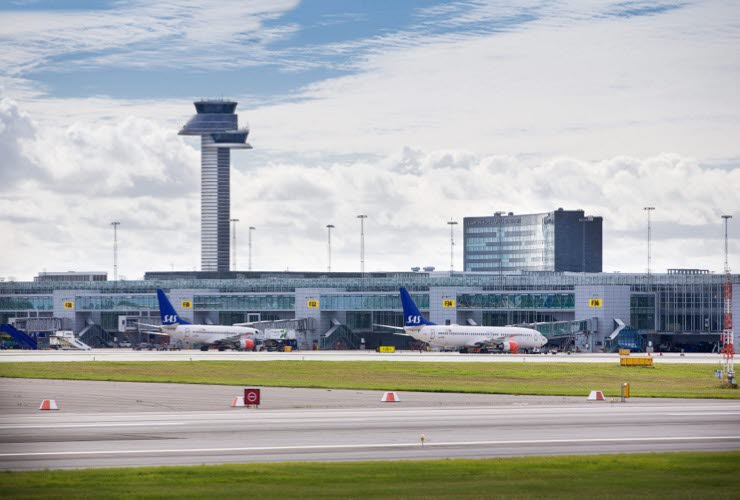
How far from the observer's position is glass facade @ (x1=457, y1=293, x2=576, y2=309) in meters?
187

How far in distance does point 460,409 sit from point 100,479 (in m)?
32.0

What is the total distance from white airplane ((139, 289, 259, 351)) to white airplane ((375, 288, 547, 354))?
29.7 metres

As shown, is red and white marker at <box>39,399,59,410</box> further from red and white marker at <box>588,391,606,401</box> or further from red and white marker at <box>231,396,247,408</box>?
red and white marker at <box>588,391,606,401</box>

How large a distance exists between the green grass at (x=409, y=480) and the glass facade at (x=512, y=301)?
478 feet

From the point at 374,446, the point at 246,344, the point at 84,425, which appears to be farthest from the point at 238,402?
the point at 246,344

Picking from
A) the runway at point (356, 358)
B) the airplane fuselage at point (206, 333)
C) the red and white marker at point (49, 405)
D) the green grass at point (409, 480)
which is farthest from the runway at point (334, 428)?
the airplane fuselage at point (206, 333)

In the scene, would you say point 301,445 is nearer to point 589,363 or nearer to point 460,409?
point 460,409

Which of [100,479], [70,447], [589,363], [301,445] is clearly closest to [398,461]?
[301,445]

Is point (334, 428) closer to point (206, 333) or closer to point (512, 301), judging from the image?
point (206, 333)

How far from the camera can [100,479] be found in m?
36.5

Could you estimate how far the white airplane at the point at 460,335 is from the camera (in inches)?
6398

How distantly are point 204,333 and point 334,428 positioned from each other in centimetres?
13009

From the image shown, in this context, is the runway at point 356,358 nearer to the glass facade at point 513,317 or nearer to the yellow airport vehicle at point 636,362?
the yellow airport vehicle at point 636,362

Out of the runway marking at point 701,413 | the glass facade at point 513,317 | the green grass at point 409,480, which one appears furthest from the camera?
the glass facade at point 513,317
